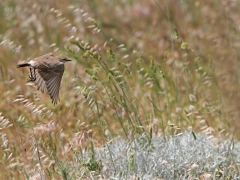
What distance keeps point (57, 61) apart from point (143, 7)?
3627 mm

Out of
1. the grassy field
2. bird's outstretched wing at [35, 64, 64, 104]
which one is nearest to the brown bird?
bird's outstretched wing at [35, 64, 64, 104]

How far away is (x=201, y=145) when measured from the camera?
340cm

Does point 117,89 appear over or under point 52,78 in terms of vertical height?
under

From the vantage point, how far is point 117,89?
3303 mm

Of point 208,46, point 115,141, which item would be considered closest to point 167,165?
point 115,141

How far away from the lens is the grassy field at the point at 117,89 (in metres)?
3.10

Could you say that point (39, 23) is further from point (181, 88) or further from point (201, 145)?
point (201, 145)

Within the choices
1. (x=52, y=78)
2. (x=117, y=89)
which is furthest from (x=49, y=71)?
(x=117, y=89)

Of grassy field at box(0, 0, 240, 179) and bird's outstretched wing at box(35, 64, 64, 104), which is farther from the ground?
bird's outstretched wing at box(35, 64, 64, 104)

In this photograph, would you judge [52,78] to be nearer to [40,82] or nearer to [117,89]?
[40,82]

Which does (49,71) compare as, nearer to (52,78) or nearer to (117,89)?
(52,78)

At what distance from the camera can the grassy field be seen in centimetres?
310

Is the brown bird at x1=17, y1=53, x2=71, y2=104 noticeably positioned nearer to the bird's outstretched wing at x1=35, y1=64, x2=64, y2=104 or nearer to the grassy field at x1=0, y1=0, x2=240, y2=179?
the bird's outstretched wing at x1=35, y1=64, x2=64, y2=104

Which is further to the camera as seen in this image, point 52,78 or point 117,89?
point 117,89
